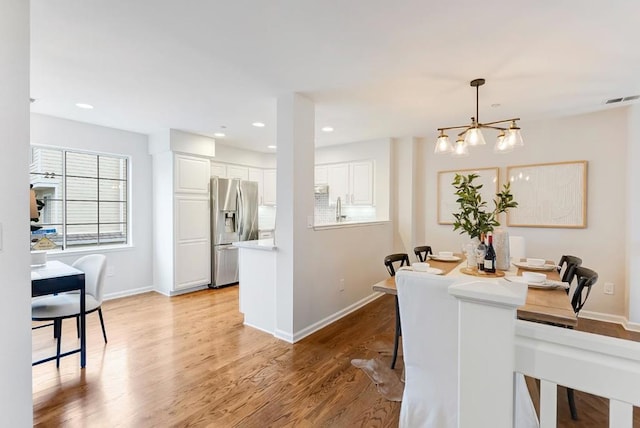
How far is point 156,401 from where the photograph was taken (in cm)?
212

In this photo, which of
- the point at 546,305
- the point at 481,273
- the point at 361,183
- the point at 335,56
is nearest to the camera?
the point at 546,305

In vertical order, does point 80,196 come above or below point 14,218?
above

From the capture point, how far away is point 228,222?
5258 millimetres

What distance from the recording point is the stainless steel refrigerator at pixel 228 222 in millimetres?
5086

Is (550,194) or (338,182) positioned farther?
(338,182)

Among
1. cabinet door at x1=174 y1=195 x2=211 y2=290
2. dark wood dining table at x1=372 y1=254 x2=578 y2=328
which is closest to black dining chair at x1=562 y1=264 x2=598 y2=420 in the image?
dark wood dining table at x1=372 y1=254 x2=578 y2=328

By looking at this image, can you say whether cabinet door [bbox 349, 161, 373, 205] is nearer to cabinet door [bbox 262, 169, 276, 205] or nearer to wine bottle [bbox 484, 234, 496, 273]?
cabinet door [bbox 262, 169, 276, 205]

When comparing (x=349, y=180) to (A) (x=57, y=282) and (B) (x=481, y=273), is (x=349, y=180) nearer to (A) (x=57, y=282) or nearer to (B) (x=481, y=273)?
(B) (x=481, y=273)

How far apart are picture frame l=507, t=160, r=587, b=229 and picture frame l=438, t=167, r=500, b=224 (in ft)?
0.84

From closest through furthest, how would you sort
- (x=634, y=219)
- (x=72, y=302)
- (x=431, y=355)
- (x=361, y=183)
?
(x=431, y=355)
(x=72, y=302)
(x=634, y=219)
(x=361, y=183)

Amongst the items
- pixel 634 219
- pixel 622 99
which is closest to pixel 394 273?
pixel 634 219

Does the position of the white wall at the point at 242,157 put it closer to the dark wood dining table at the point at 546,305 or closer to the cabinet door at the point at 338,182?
the cabinet door at the point at 338,182

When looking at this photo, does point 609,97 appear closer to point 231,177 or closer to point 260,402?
point 260,402

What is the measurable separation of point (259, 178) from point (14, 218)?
16.3 feet
